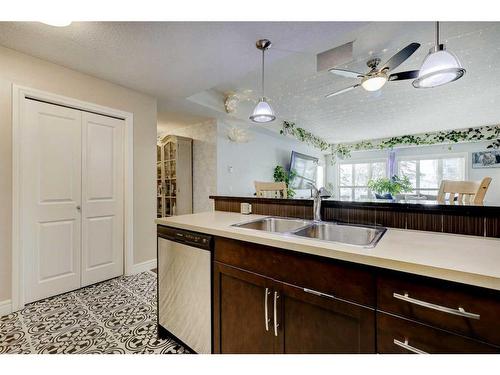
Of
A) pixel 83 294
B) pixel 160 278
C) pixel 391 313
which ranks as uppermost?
pixel 391 313

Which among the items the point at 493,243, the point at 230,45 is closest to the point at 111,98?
the point at 230,45

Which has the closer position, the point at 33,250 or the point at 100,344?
the point at 100,344

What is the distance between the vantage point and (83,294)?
2.25 metres

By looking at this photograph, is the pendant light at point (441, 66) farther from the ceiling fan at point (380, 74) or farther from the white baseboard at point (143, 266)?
the white baseboard at point (143, 266)

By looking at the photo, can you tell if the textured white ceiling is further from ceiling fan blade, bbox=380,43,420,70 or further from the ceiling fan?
ceiling fan blade, bbox=380,43,420,70

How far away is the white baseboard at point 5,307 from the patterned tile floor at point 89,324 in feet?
0.15

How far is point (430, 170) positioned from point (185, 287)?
7.39 m

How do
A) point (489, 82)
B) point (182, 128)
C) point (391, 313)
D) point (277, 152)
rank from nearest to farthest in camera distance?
1. point (391, 313)
2. point (489, 82)
3. point (182, 128)
4. point (277, 152)

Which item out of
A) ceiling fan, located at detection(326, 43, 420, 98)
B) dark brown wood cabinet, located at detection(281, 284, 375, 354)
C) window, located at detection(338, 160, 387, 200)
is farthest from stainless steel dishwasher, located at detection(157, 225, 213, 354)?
window, located at detection(338, 160, 387, 200)

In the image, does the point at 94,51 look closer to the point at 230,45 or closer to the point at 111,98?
the point at 111,98

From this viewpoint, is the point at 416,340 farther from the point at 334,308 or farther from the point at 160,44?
the point at 160,44

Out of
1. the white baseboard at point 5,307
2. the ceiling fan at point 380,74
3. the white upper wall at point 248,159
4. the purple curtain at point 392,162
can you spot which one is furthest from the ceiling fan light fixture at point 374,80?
the purple curtain at point 392,162

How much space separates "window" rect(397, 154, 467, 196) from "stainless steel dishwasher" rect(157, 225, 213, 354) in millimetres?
7131

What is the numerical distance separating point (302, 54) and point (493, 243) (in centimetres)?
222
